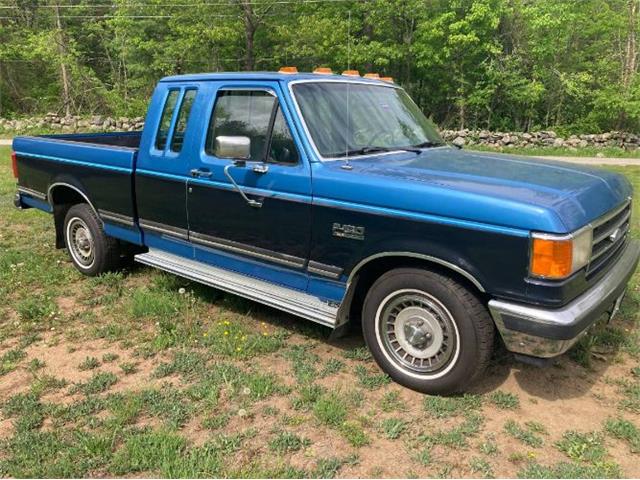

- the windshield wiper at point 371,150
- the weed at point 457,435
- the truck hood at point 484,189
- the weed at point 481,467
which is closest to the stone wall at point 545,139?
the windshield wiper at point 371,150

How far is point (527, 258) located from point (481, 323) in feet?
1.81

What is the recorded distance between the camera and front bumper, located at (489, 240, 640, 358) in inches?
123

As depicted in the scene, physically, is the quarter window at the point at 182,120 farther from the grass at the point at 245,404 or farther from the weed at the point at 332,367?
the weed at the point at 332,367

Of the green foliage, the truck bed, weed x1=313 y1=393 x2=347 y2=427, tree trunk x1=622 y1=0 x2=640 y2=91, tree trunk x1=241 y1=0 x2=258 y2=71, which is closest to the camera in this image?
weed x1=313 y1=393 x2=347 y2=427

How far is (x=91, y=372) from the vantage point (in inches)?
162

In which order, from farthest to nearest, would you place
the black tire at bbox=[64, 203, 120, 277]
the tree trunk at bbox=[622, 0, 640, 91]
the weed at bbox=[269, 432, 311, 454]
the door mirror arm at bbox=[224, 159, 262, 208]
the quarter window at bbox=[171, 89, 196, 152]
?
the tree trunk at bbox=[622, 0, 640, 91] → the black tire at bbox=[64, 203, 120, 277] → the quarter window at bbox=[171, 89, 196, 152] → the door mirror arm at bbox=[224, 159, 262, 208] → the weed at bbox=[269, 432, 311, 454]

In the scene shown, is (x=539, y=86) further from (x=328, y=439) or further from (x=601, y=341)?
(x=328, y=439)

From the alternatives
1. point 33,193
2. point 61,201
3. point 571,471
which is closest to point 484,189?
point 571,471

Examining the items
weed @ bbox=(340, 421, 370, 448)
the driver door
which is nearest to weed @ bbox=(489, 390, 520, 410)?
weed @ bbox=(340, 421, 370, 448)

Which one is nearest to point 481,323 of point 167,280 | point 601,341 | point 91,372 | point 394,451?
point 394,451

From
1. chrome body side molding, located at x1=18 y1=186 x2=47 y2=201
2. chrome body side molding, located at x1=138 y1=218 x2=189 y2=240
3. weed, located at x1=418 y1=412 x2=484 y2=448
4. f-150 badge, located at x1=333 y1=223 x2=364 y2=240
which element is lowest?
weed, located at x1=418 y1=412 x2=484 y2=448

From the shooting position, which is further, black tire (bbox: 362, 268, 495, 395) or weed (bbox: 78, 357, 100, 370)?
weed (bbox: 78, 357, 100, 370)

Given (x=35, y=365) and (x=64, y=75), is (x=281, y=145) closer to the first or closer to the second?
(x=35, y=365)

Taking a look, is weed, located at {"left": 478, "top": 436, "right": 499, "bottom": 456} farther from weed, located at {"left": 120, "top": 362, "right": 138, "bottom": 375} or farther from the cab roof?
the cab roof
